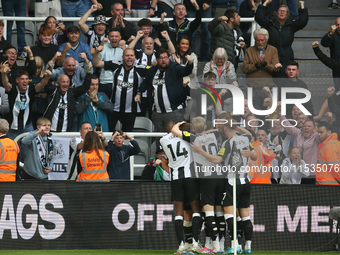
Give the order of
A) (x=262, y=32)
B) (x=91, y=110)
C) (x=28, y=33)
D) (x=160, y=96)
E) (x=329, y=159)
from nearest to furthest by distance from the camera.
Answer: (x=329, y=159) < (x=91, y=110) < (x=160, y=96) < (x=262, y=32) < (x=28, y=33)

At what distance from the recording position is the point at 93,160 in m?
10.5

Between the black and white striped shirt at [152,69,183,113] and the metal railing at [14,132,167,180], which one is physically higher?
the black and white striped shirt at [152,69,183,113]

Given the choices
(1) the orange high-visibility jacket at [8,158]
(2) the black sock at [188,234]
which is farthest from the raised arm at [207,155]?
(1) the orange high-visibility jacket at [8,158]

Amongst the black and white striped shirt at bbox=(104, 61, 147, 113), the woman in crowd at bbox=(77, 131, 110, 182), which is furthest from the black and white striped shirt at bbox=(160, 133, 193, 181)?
the black and white striped shirt at bbox=(104, 61, 147, 113)

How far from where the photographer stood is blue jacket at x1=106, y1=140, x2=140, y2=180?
11180 mm

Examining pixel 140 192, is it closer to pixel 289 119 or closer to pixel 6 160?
pixel 6 160

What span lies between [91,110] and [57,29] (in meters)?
2.43

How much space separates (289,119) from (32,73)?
620 centimetres

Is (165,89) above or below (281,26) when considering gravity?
below

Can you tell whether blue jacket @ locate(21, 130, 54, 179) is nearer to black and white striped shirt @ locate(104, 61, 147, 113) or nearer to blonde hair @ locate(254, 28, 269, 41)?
black and white striped shirt @ locate(104, 61, 147, 113)

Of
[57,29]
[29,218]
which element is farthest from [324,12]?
[29,218]

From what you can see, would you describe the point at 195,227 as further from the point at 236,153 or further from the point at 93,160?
the point at 93,160

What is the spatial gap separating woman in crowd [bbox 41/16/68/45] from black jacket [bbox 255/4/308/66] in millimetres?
4311

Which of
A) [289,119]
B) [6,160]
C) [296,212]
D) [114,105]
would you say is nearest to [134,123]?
[114,105]
